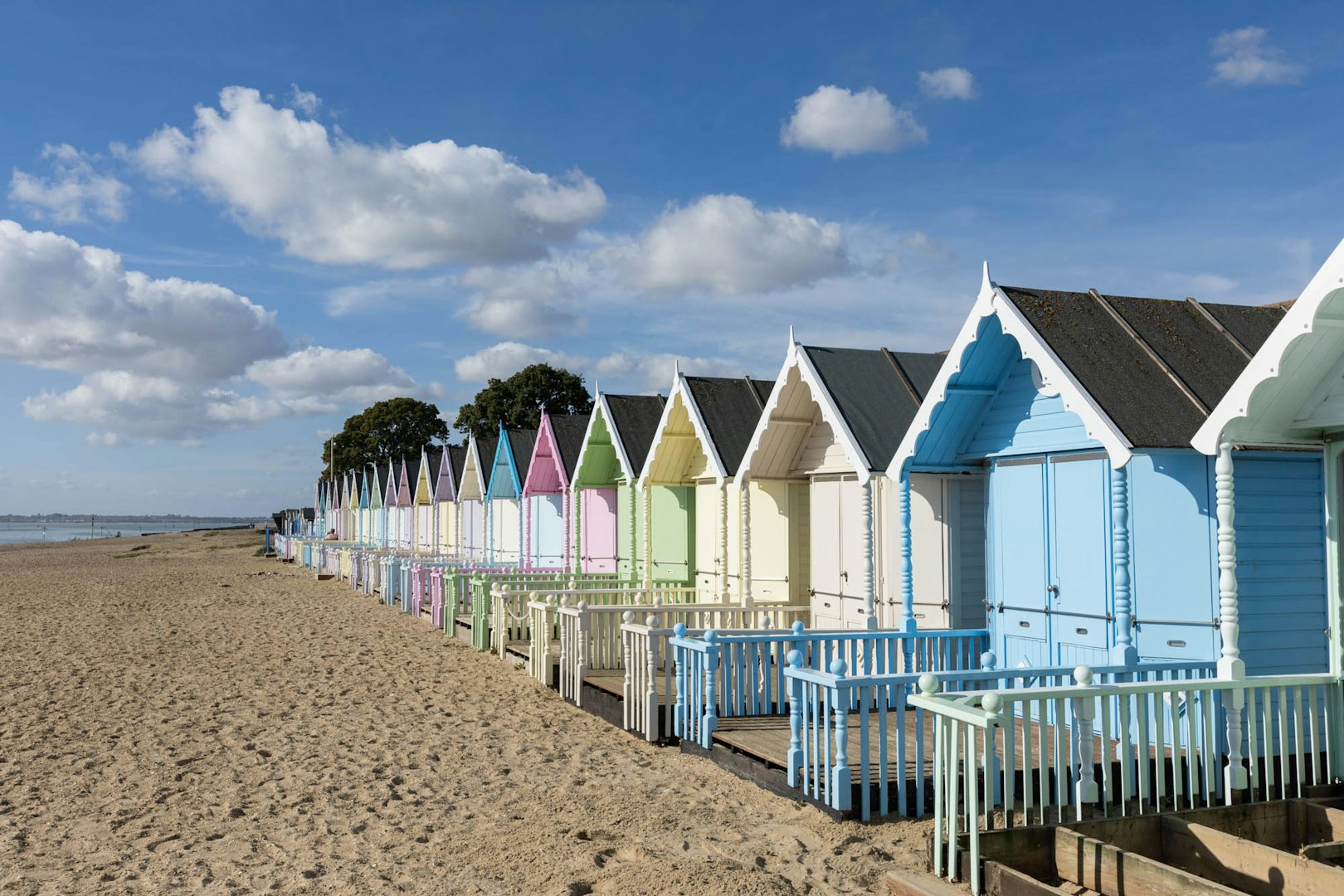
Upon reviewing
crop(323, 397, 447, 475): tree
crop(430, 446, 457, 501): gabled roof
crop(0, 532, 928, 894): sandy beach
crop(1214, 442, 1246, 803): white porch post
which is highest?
crop(323, 397, 447, 475): tree

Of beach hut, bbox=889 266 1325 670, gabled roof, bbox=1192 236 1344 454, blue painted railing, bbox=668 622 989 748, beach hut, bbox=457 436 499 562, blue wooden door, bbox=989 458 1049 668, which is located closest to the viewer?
gabled roof, bbox=1192 236 1344 454

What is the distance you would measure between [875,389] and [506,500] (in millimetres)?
17444

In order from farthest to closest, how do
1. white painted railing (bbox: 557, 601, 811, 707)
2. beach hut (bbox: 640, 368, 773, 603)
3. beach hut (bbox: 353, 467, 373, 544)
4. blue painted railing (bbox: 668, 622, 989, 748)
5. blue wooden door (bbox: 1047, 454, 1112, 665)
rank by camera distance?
beach hut (bbox: 353, 467, 373, 544), beach hut (bbox: 640, 368, 773, 603), white painted railing (bbox: 557, 601, 811, 707), blue painted railing (bbox: 668, 622, 989, 748), blue wooden door (bbox: 1047, 454, 1112, 665)

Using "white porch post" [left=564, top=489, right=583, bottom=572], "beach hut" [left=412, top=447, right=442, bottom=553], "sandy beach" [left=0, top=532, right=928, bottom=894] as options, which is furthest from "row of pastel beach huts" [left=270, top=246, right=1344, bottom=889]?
"beach hut" [left=412, top=447, right=442, bottom=553]

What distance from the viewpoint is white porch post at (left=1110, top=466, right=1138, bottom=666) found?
8.54 metres

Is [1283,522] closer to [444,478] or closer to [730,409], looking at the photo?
[730,409]

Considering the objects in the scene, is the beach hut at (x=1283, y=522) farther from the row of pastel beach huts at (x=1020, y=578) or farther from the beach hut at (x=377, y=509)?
the beach hut at (x=377, y=509)

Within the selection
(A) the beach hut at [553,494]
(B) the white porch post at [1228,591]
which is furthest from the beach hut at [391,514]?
(B) the white porch post at [1228,591]

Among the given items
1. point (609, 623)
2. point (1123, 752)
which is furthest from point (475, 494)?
point (1123, 752)

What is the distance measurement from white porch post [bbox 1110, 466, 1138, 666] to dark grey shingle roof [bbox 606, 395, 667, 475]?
33.1 ft

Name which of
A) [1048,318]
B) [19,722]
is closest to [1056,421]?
[1048,318]

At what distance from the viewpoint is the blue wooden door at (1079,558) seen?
926cm

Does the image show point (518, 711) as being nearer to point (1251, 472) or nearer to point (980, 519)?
point (980, 519)

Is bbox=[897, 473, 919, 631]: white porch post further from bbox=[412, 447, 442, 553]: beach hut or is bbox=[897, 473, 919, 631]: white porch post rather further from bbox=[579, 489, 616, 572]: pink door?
bbox=[412, 447, 442, 553]: beach hut
